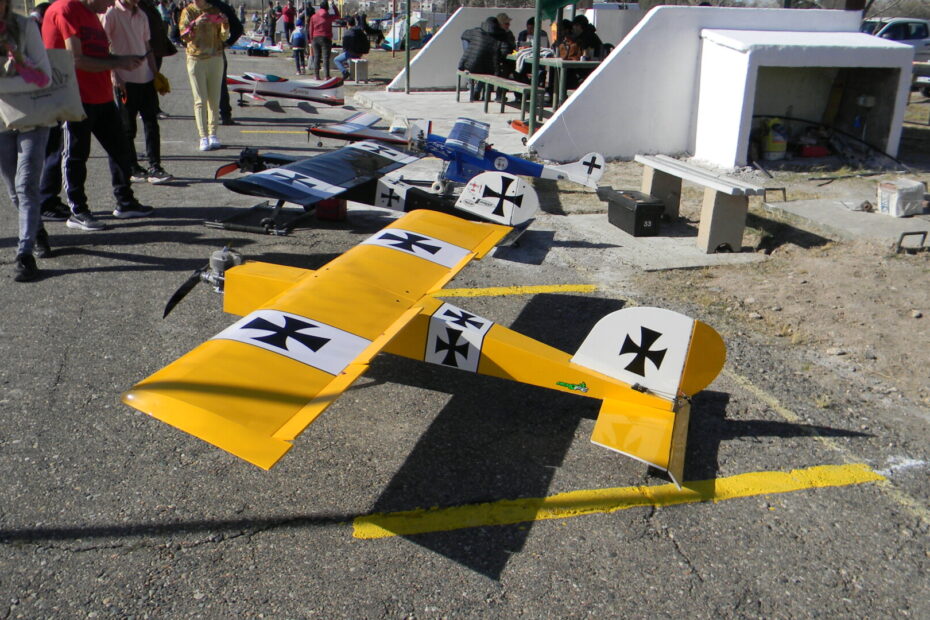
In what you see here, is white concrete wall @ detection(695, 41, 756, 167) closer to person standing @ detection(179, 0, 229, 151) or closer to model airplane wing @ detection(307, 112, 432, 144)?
model airplane wing @ detection(307, 112, 432, 144)

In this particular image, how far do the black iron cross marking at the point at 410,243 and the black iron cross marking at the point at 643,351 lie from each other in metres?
1.59

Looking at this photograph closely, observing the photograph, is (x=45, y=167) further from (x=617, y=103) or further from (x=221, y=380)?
(x=617, y=103)

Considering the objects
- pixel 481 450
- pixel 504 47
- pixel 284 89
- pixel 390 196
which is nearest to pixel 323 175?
pixel 390 196

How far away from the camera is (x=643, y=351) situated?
142 inches

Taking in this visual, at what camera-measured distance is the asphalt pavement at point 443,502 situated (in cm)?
286

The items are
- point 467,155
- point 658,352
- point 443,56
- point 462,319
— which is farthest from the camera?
point 443,56

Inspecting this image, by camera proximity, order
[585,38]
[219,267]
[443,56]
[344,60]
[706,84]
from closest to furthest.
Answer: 1. [219,267]
2. [706,84]
3. [585,38]
4. [443,56]
5. [344,60]

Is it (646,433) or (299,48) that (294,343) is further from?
(299,48)

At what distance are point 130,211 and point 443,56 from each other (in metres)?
12.5

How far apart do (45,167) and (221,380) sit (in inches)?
197

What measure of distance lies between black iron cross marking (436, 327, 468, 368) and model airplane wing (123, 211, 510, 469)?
0.74 feet

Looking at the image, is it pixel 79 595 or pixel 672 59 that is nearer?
pixel 79 595

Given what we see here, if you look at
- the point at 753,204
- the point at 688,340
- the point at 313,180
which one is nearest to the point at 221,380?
the point at 688,340

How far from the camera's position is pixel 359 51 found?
65.7ft
